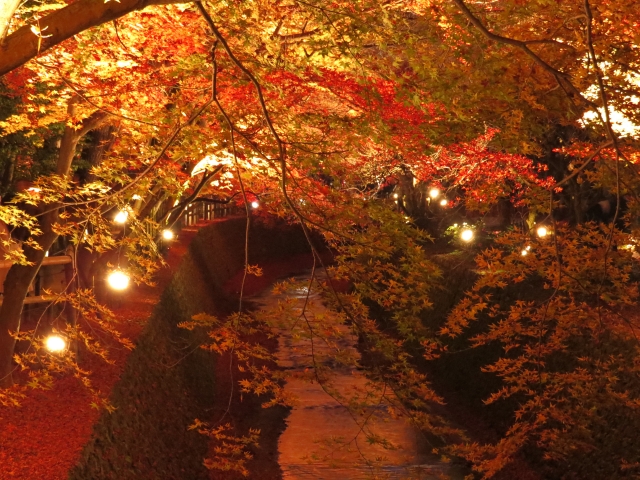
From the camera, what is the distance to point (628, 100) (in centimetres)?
984

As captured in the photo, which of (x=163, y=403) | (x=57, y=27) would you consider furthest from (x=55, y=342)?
(x=57, y=27)

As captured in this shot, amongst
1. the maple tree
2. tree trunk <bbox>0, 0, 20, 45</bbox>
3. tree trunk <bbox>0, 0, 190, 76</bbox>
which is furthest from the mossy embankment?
tree trunk <bbox>0, 0, 20, 45</bbox>

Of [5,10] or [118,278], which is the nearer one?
[5,10]

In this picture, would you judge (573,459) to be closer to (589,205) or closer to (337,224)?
(337,224)

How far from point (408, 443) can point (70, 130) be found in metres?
9.80

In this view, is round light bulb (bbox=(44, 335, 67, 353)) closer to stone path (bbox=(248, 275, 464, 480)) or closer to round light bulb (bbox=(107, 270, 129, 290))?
round light bulb (bbox=(107, 270, 129, 290))

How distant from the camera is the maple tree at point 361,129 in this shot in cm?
744

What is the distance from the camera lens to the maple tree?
293 inches

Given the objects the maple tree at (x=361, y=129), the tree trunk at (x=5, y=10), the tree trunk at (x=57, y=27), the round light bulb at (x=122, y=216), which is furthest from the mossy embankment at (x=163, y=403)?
the tree trunk at (x=5, y=10)

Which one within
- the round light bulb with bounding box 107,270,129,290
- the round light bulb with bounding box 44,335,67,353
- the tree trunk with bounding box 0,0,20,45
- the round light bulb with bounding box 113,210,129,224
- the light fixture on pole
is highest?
the light fixture on pole

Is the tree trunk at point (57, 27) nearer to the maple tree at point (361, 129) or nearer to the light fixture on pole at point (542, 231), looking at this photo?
the maple tree at point (361, 129)

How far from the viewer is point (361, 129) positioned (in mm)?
8172

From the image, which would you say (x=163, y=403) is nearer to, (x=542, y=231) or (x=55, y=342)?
(x=55, y=342)

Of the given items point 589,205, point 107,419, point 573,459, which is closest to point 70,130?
point 107,419
